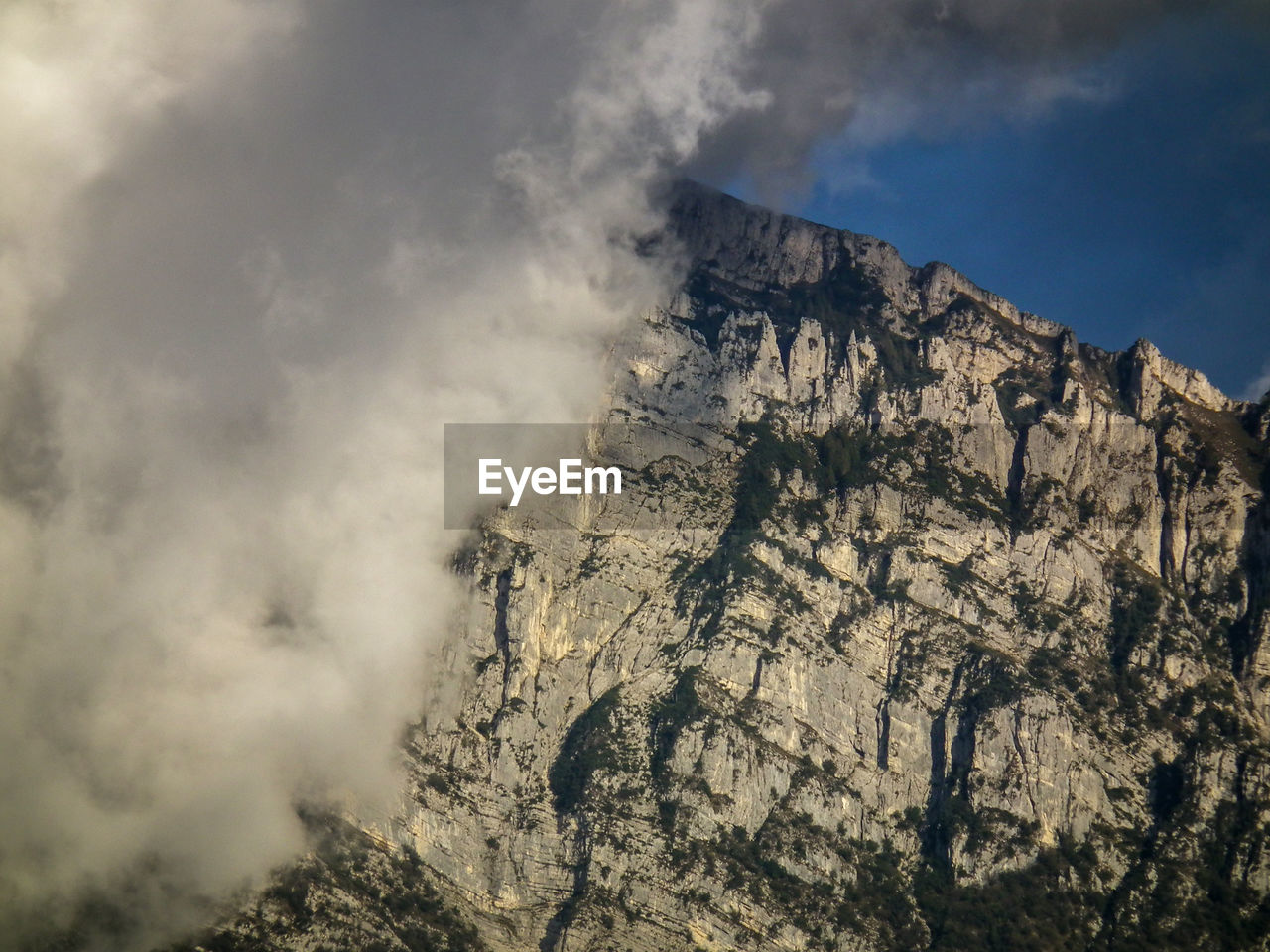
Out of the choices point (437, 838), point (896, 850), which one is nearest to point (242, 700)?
point (437, 838)

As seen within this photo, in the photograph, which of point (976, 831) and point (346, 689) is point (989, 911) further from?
point (346, 689)

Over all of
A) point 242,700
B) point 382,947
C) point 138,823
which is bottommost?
point 382,947

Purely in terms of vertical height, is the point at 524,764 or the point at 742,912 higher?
the point at 524,764

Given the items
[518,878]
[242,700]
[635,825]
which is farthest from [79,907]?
[635,825]

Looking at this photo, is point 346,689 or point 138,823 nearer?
point 138,823

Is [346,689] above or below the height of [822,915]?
above

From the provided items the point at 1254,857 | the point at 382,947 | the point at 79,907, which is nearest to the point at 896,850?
the point at 1254,857

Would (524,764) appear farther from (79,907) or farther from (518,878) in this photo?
(79,907)

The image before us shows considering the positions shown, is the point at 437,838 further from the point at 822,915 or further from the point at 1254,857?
the point at 1254,857
